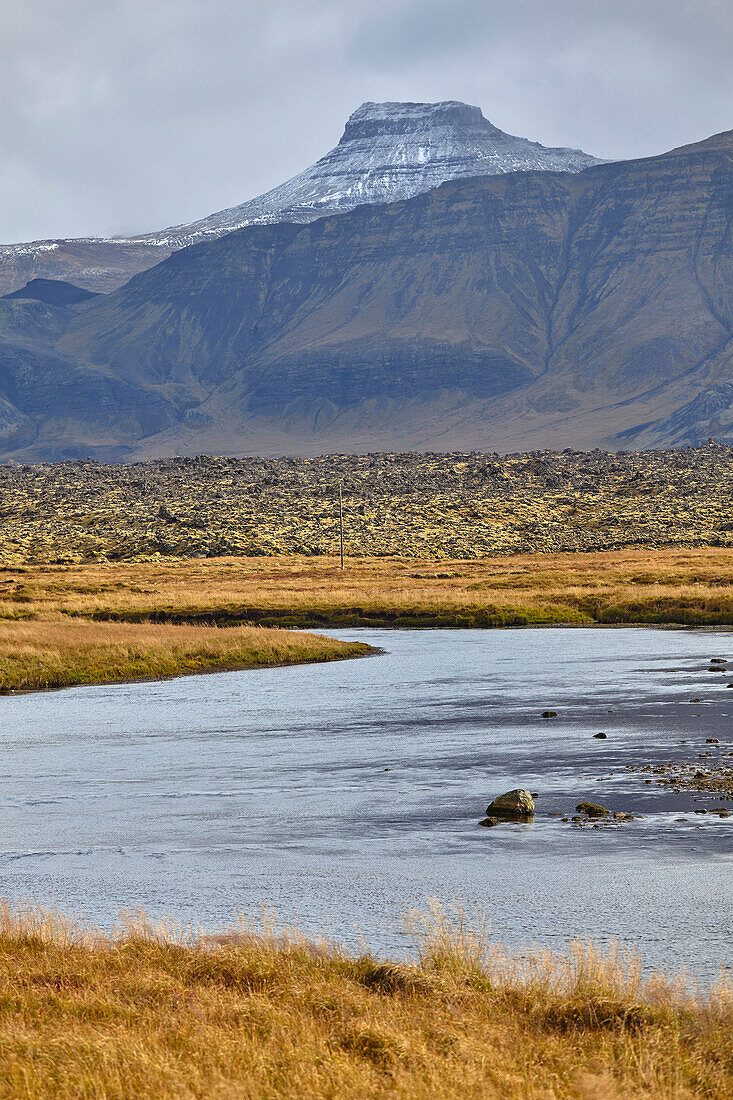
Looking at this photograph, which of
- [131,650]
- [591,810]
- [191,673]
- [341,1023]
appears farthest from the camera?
[131,650]

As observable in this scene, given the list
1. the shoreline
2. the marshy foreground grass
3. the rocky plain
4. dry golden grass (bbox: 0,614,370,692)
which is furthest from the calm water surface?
the rocky plain

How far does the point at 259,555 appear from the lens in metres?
122

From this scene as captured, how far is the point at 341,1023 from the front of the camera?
11.0 m

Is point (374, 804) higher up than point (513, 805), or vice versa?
point (513, 805)

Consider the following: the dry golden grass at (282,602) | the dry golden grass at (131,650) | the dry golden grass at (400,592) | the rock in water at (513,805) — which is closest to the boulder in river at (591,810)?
the rock in water at (513,805)

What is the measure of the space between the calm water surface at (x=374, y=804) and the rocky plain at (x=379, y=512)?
258 ft

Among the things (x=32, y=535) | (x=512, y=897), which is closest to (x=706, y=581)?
(x=512, y=897)

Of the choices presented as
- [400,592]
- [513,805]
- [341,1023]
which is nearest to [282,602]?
[400,592]

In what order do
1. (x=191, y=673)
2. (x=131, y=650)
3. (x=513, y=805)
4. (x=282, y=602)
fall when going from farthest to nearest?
(x=282, y=602), (x=131, y=650), (x=191, y=673), (x=513, y=805)

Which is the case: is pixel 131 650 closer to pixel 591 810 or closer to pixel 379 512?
pixel 591 810

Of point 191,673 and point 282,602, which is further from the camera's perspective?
point 282,602

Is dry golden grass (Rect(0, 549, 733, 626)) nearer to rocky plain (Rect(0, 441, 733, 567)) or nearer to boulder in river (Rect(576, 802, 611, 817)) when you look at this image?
rocky plain (Rect(0, 441, 733, 567))

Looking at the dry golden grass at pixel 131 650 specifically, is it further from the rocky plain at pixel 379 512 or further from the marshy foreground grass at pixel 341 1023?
the rocky plain at pixel 379 512

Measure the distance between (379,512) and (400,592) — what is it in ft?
234
